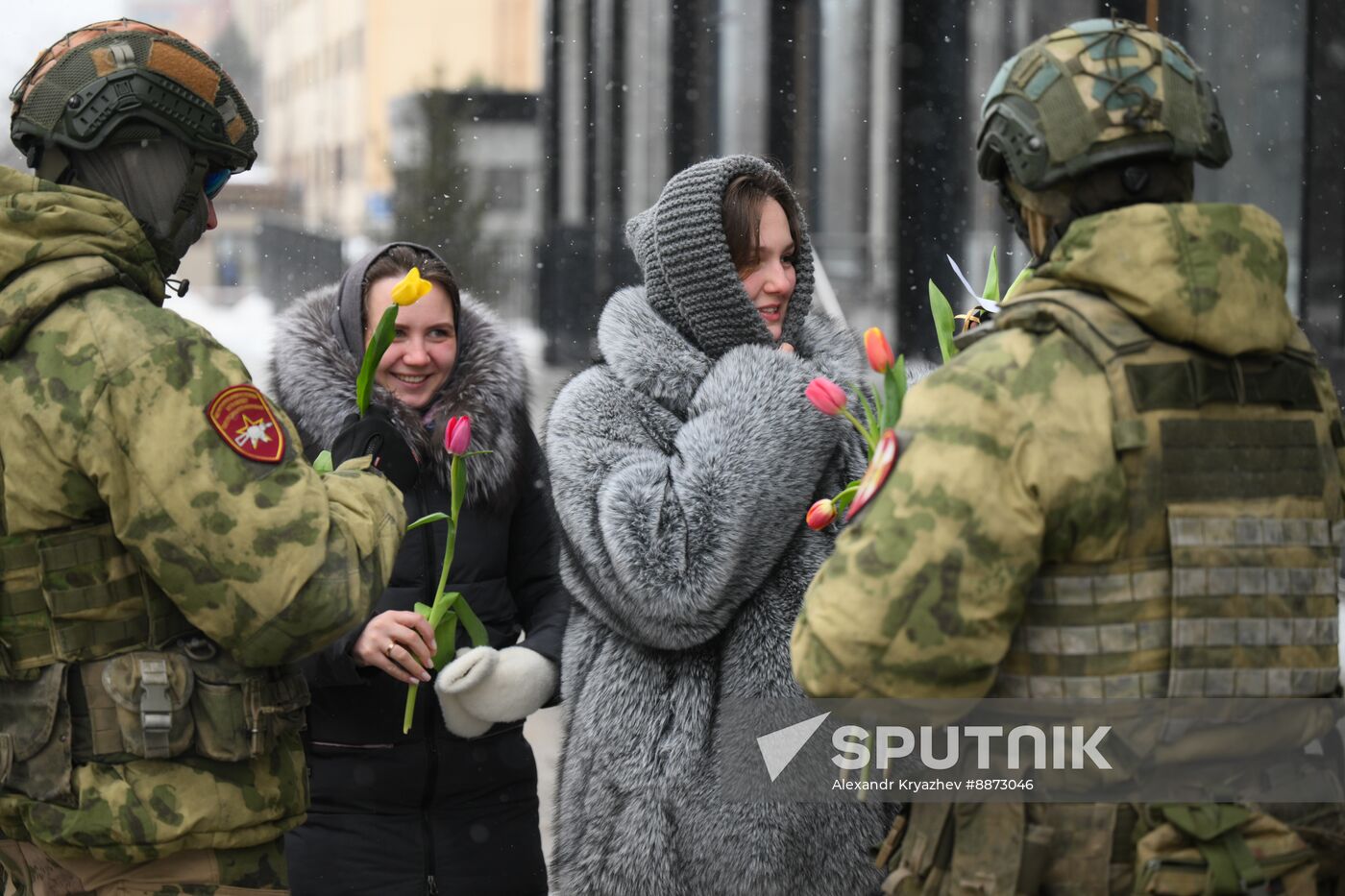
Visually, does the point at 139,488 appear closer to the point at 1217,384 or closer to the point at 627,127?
the point at 1217,384

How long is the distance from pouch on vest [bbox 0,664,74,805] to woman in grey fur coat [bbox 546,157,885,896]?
0.94 metres

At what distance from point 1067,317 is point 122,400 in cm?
128

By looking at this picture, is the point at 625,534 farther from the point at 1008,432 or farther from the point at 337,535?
the point at 1008,432

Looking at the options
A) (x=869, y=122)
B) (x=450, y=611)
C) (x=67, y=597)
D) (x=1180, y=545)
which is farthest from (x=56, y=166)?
(x=869, y=122)

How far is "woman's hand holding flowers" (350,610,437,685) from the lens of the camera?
2.93 meters

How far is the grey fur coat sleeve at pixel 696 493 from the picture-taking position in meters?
2.79

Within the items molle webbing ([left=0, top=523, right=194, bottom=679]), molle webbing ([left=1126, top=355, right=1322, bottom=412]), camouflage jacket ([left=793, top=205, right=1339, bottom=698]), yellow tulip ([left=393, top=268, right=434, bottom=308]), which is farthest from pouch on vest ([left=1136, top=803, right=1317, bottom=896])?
yellow tulip ([left=393, top=268, right=434, bottom=308])

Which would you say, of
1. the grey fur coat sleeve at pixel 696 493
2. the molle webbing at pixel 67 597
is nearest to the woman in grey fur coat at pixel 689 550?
the grey fur coat sleeve at pixel 696 493

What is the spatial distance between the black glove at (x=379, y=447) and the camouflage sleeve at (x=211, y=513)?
68 cm

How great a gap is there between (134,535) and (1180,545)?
1.40 m

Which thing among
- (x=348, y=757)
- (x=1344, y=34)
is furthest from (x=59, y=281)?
(x=1344, y=34)

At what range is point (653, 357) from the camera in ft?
9.78

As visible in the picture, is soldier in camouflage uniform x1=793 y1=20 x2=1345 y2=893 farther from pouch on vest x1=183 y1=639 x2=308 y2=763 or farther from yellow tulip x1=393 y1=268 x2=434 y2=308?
yellow tulip x1=393 y1=268 x2=434 y2=308

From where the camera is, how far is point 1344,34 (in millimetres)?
4895
